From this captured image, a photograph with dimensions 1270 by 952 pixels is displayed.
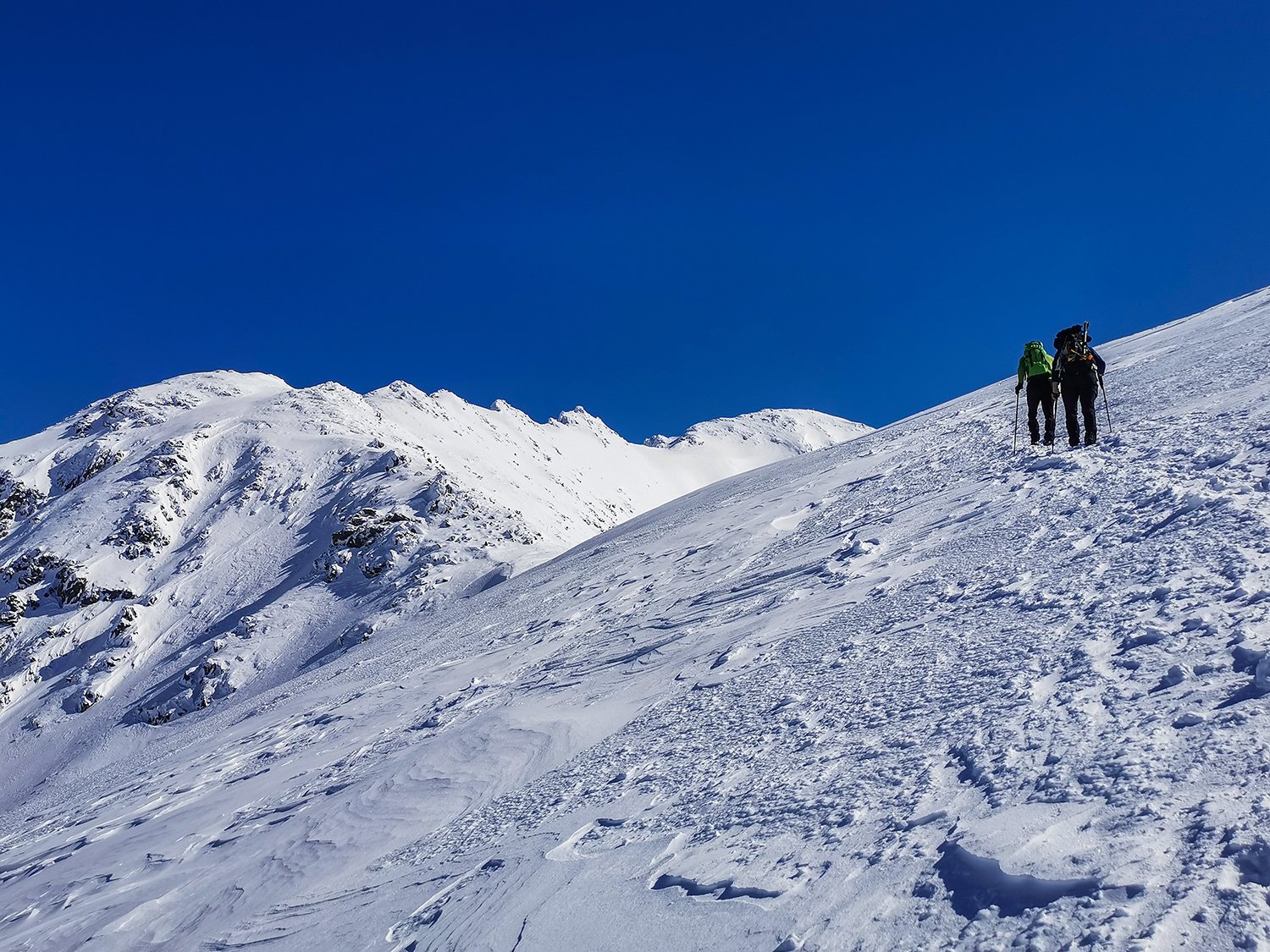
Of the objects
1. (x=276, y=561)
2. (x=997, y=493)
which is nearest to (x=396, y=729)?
(x=997, y=493)

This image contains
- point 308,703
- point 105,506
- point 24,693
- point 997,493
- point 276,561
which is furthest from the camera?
point 105,506

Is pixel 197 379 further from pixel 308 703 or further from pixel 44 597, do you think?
pixel 308 703

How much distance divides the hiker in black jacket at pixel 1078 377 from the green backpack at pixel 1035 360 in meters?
0.50

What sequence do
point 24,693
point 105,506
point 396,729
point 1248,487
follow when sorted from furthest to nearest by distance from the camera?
point 105,506 < point 24,693 < point 396,729 < point 1248,487

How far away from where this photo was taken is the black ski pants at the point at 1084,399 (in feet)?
39.0

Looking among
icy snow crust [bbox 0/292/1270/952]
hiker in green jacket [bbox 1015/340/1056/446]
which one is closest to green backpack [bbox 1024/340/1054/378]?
hiker in green jacket [bbox 1015/340/1056/446]

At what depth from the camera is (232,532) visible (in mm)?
50000

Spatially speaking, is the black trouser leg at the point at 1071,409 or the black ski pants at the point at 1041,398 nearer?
the black trouser leg at the point at 1071,409

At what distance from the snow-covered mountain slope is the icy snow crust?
24.1 m

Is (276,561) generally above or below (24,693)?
above

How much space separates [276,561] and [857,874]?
159ft

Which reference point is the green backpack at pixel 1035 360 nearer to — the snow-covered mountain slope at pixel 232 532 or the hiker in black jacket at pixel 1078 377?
the hiker in black jacket at pixel 1078 377

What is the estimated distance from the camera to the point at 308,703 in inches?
591

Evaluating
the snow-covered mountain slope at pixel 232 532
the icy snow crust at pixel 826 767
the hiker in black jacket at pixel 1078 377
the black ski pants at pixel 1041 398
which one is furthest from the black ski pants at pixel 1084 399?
the snow-covered mountain slope at pixel 232 532
